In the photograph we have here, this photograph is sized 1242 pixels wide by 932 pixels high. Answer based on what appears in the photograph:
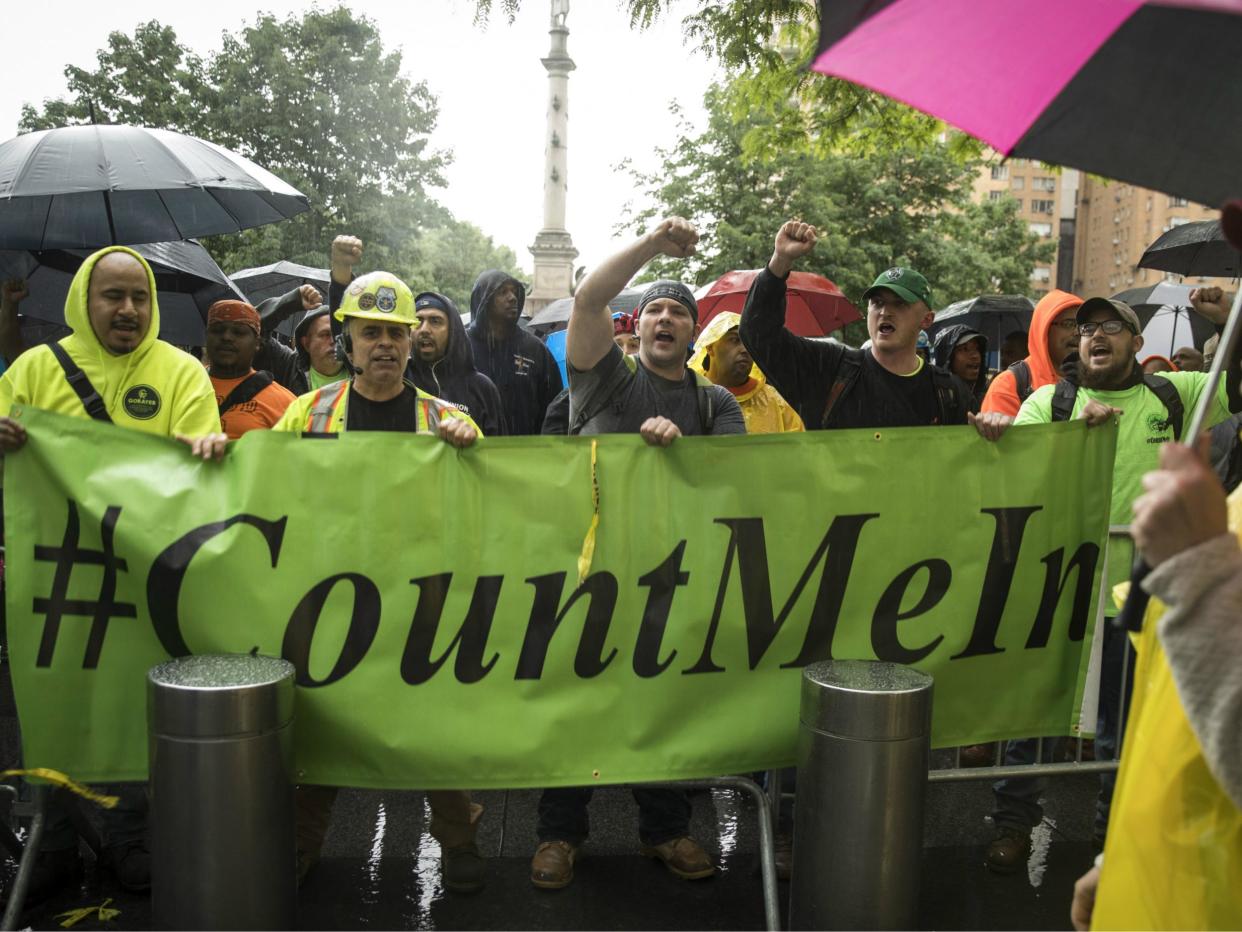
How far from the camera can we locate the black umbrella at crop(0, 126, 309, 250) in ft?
18.6

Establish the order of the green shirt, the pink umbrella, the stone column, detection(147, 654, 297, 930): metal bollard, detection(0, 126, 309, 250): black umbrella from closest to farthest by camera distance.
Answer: the pink umbrella < detection(147, 654, 297, 930): metal bollard < the green shirt < detection(0, 126, 309, 250): black umbrella < the stone column

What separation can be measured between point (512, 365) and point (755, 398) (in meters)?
1.96

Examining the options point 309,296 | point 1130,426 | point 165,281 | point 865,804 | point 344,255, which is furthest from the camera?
point 165,281

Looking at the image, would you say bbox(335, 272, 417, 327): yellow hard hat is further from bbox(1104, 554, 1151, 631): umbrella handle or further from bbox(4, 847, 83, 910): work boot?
bbox(1104, 554, 1151, 631): umbrella handle

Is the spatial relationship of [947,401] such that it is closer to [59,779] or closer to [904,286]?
[904,286]

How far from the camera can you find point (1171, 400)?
4828 millimetres

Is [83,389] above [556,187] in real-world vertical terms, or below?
below

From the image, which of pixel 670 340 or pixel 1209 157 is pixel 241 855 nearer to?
pixel 670 340

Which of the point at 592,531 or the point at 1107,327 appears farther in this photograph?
the point at 1107,327

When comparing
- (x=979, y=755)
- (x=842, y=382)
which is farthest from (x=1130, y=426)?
(x=979, y=755)

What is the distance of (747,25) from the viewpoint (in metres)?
9.86

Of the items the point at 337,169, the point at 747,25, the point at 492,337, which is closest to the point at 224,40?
the point at 337,169

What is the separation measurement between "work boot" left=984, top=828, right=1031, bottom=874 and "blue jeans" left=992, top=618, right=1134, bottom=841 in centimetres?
3

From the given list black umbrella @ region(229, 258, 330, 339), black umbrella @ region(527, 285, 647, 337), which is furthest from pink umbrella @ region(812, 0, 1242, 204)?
black umbrella @ region(229, 258, 330, 339)
